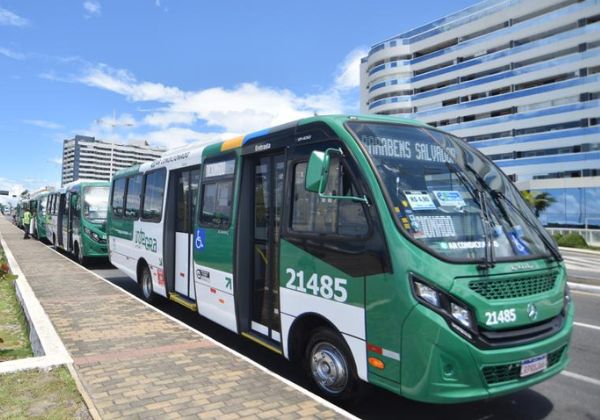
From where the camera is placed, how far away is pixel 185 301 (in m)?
7.95

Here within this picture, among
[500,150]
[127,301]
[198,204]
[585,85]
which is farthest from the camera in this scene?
[500,150]

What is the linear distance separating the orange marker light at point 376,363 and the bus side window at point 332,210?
106cm

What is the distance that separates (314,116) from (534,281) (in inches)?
103

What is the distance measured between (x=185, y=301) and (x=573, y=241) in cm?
2957

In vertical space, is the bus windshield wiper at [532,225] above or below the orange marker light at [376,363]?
above

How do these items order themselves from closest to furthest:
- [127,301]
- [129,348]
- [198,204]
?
[129,348] → [198,204] → [127,301]

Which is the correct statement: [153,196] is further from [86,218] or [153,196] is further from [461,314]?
[86,218]

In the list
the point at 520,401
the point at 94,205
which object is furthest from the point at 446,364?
the point at 94,205

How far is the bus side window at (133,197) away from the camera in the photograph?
1034cm

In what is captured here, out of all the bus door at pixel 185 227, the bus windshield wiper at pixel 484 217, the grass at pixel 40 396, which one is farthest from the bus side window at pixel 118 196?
the bus windshield wiper at pixel 484 217

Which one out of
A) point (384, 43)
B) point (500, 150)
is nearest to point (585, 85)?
point (500, 150)

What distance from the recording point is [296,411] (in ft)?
13.6

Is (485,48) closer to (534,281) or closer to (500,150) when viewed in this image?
(500,150)

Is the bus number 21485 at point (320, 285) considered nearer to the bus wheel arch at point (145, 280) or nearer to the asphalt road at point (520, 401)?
the asphalt road at point (520, 401)
